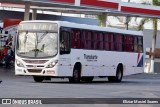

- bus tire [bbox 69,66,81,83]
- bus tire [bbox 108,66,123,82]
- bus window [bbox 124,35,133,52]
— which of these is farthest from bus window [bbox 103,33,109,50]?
bus tire [bbox 69,66,81,83]

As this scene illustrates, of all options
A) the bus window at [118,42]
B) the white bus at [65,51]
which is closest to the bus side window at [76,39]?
the white bus at [65,51]

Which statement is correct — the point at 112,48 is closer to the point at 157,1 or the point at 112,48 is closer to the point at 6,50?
the point at 6,50

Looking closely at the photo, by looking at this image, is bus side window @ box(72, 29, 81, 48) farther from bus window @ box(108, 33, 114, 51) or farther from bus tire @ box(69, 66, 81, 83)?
bus window @ box(108, 33, 114, 51)

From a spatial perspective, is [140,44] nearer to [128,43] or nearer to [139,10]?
[128,43]

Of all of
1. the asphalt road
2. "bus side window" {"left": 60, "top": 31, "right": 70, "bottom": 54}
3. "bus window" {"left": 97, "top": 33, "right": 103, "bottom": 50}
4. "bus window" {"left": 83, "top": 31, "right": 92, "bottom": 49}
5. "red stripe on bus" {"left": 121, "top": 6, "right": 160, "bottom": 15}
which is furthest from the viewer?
"red stripe on bus" {"left": 121, "top": 6, "right": 160, "bottom": 15}

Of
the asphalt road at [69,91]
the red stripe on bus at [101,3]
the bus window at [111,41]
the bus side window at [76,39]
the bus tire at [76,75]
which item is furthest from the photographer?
the red stripe on bus at [101,3]

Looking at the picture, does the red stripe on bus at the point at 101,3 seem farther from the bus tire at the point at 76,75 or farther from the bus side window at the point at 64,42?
the bus side window at the point at 64,42

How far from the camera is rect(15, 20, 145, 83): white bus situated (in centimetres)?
3011

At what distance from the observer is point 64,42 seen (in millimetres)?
30516

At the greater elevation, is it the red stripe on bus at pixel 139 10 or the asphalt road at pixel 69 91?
the red stripe on bus at pixel 139 10

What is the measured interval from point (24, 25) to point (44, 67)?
95.8 inches

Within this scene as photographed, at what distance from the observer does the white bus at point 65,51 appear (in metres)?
30.1

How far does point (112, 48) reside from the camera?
35.4m

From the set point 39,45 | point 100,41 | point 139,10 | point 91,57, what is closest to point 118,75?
point 100,41
